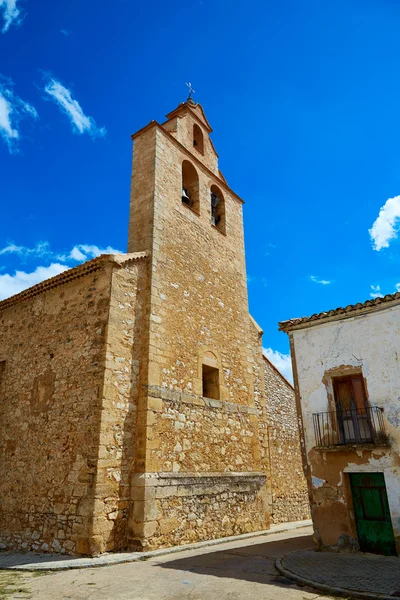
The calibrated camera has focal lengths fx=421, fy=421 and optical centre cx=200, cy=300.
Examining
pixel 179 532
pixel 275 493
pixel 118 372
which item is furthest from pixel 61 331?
pixel 275 493

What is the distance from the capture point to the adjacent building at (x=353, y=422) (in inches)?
288

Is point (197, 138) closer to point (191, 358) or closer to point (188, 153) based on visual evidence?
point (188, 153)

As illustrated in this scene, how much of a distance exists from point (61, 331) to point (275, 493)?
8.25m

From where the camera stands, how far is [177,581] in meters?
5.57

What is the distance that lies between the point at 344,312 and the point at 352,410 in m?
1.93

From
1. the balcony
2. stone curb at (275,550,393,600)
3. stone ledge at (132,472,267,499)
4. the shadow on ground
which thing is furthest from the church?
stone curb at (275,550,393,600)

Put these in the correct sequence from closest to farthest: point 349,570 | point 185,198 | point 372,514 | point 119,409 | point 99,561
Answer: point 349,570 → point 99,561 → point 372,514 → point 119,409 → point 185,198

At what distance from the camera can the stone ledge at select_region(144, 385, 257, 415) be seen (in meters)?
8.73

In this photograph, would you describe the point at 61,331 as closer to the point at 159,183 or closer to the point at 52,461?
the point at 52,461

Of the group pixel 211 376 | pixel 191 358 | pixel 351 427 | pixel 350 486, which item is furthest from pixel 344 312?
pixel 211 376

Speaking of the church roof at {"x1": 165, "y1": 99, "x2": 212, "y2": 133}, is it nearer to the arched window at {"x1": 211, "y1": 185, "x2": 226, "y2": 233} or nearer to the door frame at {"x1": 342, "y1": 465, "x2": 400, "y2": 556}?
the arched window at {"x1": 211, "y1": 185, "x2": 226, "y2": 233}

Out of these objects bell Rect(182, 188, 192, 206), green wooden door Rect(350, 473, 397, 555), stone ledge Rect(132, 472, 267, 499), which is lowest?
green wooden door Rect(350, 473, 397, 555)

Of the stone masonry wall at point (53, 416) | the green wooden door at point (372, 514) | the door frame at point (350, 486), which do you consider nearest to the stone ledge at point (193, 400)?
the stone masonry wall at point (53, 416)

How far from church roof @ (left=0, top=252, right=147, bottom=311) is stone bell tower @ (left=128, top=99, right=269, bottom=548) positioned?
2.58 feet
